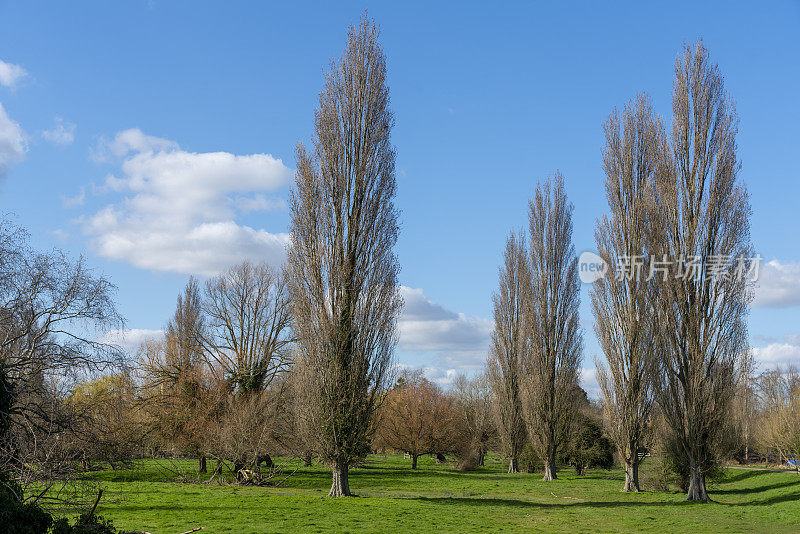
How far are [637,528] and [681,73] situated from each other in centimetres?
1694

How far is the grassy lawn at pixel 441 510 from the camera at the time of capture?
12484mm

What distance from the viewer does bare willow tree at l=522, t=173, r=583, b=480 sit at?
94.6 ft

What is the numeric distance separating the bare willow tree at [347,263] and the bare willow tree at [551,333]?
13.7 m

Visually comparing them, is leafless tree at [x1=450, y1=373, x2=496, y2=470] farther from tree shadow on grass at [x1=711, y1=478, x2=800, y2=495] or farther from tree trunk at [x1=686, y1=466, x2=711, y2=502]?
tree trunk at [x1=686, y1=466, x2=711, y2=502]

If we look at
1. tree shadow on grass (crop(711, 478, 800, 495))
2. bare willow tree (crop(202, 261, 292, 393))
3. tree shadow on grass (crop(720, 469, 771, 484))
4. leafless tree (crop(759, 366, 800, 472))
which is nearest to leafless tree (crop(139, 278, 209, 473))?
bare willow tree (crop(202, 261, 292, 393))

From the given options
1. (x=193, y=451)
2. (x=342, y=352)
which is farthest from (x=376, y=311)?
(x=193, y=451)

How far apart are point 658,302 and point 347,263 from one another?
11.8 metres

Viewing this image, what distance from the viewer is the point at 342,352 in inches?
683

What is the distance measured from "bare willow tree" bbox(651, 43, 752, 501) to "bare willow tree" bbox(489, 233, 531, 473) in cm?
1214

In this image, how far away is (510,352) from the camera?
34.5 meters

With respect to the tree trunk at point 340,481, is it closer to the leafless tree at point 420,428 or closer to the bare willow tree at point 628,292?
the bare willow tree at point 628,292

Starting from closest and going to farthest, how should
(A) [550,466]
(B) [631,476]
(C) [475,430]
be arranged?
(B) [631,476]
(A) [550,466]
(C) [475,430]

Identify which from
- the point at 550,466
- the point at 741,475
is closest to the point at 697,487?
the point at 550,466

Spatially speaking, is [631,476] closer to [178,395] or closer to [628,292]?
[628,292]
